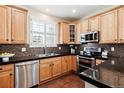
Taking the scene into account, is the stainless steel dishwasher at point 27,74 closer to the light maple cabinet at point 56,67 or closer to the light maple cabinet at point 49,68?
the light maple cabinet at point 49,68

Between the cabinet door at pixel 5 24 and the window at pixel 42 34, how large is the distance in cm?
116

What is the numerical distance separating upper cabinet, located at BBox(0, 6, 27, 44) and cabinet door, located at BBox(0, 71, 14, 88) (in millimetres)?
790

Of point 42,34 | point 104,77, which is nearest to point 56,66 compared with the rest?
point 42,34

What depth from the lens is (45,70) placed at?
Answer: 3439mm

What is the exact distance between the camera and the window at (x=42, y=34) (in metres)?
3.97

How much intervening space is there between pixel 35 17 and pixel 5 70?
89.0 inches

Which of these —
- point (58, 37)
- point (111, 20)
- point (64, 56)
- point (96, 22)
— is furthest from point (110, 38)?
point (58, 37)

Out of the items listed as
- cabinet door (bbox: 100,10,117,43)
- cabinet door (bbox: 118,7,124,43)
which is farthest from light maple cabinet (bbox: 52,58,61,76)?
cabinet door (bbox: 118,7,124,43)

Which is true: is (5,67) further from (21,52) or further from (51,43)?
(51,43)

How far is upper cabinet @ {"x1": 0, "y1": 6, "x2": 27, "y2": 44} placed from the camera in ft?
8.70

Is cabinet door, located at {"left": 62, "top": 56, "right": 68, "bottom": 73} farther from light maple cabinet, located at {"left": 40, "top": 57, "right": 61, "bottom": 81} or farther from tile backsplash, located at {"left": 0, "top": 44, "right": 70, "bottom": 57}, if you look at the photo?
tile backsplash, located at {"left": 0, "top": 44, "right": 70, "bottom": 57}

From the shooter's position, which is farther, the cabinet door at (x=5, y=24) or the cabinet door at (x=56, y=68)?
the cabinet door at (x=56, y=68)

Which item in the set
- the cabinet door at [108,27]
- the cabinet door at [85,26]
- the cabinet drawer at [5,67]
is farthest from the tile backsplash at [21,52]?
the cabinet door at [108,27]

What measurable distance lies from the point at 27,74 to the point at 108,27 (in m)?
2.76
